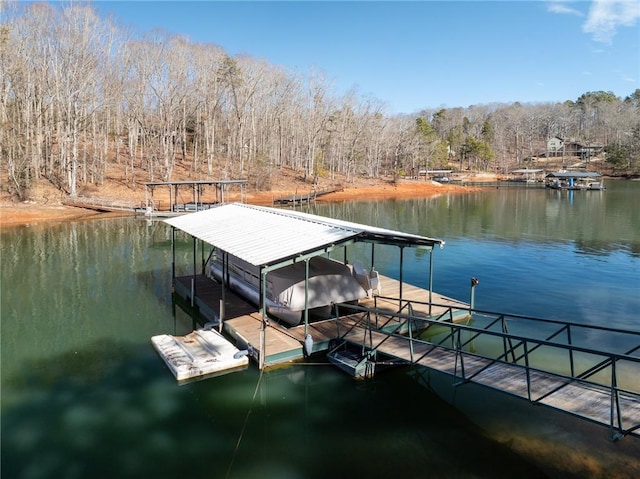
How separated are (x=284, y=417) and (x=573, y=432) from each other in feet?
19.4

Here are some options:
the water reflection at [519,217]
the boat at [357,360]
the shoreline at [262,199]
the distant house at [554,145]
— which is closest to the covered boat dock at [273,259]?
the boat at [357,360]

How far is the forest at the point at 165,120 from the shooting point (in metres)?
47.9

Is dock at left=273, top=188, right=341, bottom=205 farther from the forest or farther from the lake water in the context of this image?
the lake water

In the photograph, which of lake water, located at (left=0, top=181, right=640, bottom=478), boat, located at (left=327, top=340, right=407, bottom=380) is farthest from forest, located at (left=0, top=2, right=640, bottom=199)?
boat, located at (left=327, top=340, right=407, bottom=380)

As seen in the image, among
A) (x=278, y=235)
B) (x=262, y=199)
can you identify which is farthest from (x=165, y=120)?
(x=278, y=235)

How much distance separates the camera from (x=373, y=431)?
960 centimetres

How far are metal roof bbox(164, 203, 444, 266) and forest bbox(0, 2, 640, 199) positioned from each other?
35.4m

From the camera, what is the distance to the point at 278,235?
1405cm

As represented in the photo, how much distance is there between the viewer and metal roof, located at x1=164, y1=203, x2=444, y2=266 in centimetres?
1232

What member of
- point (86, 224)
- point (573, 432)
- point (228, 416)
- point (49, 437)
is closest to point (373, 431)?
point (228, 416)

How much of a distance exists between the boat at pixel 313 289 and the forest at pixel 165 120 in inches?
1539

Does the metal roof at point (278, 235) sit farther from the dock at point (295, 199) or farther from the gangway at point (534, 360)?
the dock at point (295, 199)

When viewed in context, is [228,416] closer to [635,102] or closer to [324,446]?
[324,446]

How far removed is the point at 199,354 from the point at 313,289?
12.0ft
